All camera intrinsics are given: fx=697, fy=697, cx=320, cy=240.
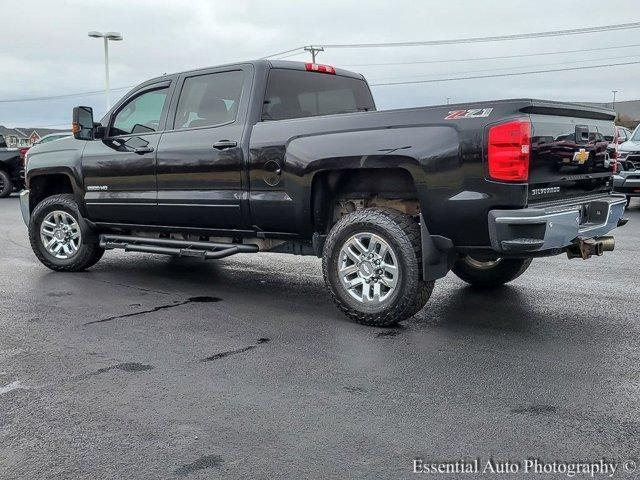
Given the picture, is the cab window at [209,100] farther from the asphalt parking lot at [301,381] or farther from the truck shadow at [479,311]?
the truck shadow at [479,311]

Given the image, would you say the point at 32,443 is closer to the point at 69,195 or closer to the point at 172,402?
the point at 172,402

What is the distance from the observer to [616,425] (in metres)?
3.34

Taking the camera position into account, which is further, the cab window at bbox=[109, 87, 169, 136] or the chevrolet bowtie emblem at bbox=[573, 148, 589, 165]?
the cab window at bbox=[109, 87, 169, 136]

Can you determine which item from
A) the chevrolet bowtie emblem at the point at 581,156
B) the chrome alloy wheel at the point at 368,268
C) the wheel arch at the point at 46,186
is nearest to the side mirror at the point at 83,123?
the wheel arch at the point at 46,186

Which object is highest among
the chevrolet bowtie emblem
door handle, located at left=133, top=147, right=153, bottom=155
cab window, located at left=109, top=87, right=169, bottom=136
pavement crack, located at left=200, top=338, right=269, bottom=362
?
cab window, located at left=109, top=87, right=169, bottom=136

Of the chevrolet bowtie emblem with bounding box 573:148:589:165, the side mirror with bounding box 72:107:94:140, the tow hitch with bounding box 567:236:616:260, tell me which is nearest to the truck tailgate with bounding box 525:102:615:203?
the chevrolet bowtie emblem with bounding box 573:148:589:165

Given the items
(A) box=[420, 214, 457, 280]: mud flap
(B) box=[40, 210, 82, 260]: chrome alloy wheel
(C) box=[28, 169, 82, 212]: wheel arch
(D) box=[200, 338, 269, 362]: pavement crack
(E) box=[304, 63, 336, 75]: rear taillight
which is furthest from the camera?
(C) box=[28, 169, 82, 212]: wheel arch

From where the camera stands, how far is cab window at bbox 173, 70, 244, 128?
623 cm

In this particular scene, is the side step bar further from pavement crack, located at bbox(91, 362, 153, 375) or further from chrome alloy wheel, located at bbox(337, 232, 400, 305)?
pavement crack, located at bbox(91, 362, 153, 375)

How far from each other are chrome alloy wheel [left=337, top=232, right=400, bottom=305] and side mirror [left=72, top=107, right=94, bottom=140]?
3.33 m

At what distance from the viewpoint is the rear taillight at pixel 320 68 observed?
21.9 ft

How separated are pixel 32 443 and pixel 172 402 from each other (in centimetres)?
74

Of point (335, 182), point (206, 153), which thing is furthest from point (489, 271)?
point (206, 153)

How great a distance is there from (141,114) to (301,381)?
4019 mm
